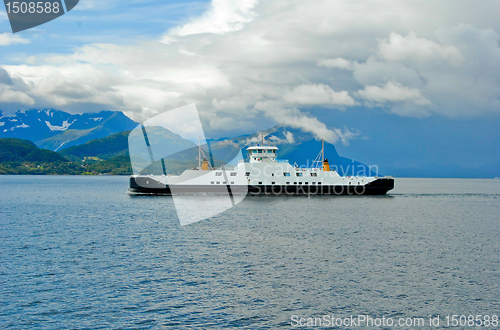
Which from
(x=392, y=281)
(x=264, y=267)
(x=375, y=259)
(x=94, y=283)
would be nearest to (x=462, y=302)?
(x=392, y=281)

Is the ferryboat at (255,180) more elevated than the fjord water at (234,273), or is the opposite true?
the ferryboat at (255,180)

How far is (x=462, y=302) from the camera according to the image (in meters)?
17.9

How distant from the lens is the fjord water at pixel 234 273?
16.2m

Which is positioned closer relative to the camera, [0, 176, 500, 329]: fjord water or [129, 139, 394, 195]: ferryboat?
[0, 176, 500, 329]: fjord water

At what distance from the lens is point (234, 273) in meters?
21.7

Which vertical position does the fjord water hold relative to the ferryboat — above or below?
below

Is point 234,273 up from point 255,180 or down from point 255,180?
down

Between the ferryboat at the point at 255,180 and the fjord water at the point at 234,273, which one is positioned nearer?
the fjord water at the point at 234,273

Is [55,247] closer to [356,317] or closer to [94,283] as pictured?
[94,283]

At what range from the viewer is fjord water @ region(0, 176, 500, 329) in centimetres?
1623

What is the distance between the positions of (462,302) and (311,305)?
25.6 feet

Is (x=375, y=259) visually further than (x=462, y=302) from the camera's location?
Yes

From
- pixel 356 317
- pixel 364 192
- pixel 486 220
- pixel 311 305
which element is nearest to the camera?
pixel 356 317

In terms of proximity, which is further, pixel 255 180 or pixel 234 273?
pixel 255 180
